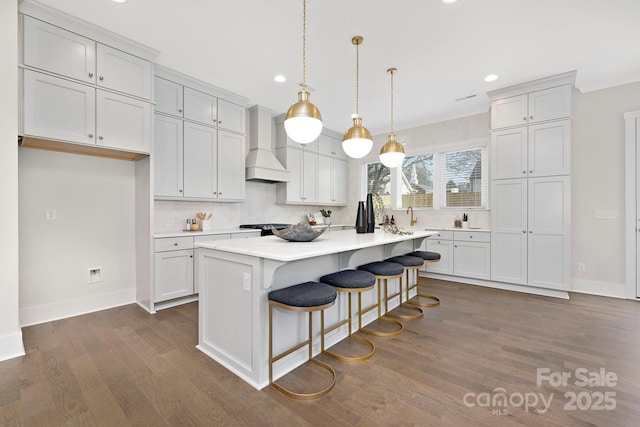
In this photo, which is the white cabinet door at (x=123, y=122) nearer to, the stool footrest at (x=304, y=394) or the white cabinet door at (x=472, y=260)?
the stool footrest at (x=304, y=394)

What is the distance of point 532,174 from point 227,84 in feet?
14.2

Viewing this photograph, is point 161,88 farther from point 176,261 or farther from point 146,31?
point 176,261

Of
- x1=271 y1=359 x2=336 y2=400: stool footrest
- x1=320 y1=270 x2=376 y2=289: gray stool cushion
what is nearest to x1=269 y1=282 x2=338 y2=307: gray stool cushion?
x1=320 y1=270 x2=376 y2=289: gray stool cushion

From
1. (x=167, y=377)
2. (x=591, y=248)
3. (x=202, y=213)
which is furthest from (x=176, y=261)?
(x=591, y=248)

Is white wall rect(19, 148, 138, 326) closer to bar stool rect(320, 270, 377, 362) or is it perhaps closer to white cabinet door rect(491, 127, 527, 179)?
bar stool rect(320, 270, 377, 362)

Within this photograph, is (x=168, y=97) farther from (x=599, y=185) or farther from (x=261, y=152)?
(x=599, y=185)

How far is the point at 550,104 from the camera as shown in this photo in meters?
3.81

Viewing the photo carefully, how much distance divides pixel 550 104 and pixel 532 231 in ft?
5.58

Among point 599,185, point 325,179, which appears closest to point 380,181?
point 325,179

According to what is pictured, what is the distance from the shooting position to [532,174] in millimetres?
3959

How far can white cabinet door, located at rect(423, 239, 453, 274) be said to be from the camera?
4.69 meters

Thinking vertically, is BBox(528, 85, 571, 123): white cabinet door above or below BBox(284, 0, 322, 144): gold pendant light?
above

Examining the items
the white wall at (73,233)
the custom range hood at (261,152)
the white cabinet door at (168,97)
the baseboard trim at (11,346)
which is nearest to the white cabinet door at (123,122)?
the white cabinet door at (168,97)

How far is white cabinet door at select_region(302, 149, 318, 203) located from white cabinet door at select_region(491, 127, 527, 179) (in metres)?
3.00
